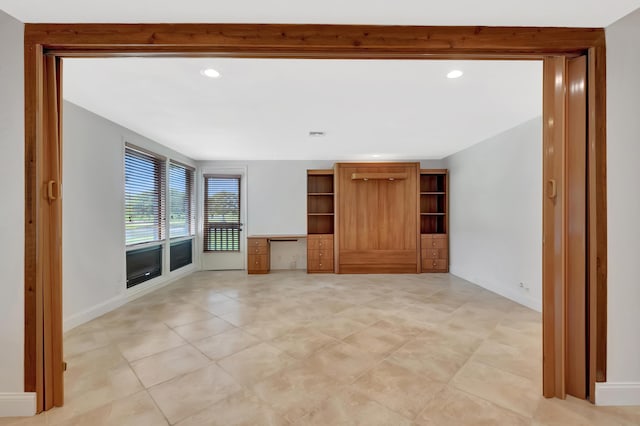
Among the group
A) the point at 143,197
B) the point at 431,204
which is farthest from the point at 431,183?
the point at 143,197

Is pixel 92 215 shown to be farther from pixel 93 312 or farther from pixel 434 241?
pixel 434 241

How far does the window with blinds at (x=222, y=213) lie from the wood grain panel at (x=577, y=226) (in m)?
5.67

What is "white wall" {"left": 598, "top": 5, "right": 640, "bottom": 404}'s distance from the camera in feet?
5.33

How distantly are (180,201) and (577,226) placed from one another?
595 cm

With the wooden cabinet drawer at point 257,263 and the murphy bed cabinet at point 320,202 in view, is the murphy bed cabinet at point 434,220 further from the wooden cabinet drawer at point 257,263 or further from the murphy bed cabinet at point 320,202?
the wooden cabinet drawer at point 257,263

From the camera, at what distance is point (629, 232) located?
5.36ft

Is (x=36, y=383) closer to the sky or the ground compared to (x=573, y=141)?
closer to the ground

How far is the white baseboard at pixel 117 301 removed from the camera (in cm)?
296

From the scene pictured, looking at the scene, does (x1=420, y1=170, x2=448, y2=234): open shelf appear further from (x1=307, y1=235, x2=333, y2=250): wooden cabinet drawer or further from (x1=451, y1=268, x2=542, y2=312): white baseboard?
(x1=307, y1=235, x2=333, y2=250): wooden cabinet drawer

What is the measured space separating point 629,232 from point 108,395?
3705 millimetres

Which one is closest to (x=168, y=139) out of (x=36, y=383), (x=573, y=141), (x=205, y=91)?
(x=205, y=91)

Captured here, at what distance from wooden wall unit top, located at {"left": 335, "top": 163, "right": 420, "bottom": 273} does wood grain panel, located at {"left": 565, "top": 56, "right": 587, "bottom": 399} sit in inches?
154

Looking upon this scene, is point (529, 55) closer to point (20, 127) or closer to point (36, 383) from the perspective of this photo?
point (20, 127)

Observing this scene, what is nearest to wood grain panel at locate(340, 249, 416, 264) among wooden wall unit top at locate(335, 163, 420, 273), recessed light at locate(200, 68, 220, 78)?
wooden wall unit top at locate(335, 163, 420, 273)
